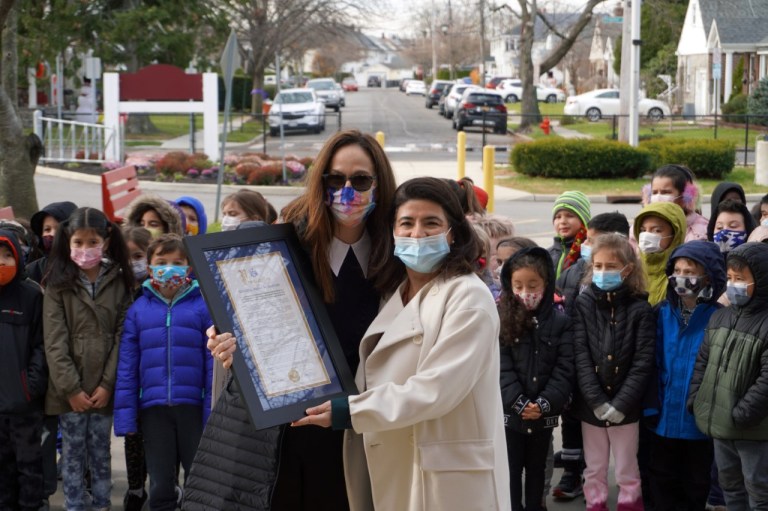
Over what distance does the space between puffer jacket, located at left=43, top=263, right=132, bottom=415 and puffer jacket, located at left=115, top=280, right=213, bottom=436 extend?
0.63 feet

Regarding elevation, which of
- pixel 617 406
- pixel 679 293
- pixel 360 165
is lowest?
pixel 617 406

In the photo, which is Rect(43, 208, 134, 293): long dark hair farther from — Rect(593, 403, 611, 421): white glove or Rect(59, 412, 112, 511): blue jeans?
Rect(593, 403, 611, 421): white glove

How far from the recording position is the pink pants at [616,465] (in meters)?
6.11

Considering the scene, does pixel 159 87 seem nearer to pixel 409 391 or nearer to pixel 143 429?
pixel 143 429

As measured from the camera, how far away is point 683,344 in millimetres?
5945

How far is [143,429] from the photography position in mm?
5895

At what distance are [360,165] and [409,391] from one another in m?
0.91

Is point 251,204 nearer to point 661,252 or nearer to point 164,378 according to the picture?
point 164,378

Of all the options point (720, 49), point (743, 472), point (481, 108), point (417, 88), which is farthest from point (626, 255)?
point (417, 88)

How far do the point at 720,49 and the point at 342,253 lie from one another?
56.2 metres

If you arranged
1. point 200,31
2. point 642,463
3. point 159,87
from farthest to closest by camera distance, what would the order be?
point 200,31 → point 159,87 → point 642,463

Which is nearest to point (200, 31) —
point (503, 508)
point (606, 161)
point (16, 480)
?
point (606, 161)

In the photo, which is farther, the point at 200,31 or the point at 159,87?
the point at 200,31

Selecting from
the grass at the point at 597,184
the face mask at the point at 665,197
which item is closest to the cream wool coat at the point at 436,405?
the face mask at the point at 665,197
